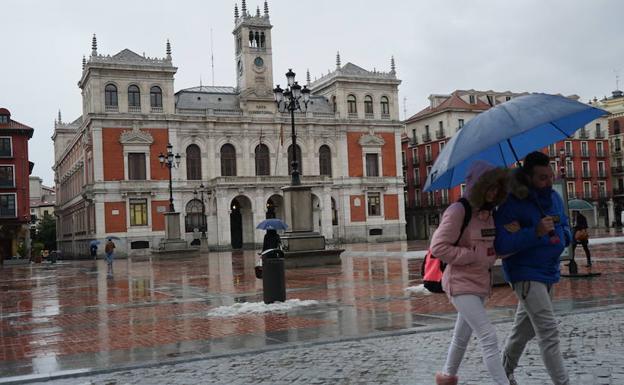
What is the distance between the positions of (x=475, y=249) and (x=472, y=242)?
0.19 feet

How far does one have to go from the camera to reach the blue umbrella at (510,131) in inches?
208

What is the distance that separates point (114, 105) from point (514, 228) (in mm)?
56329

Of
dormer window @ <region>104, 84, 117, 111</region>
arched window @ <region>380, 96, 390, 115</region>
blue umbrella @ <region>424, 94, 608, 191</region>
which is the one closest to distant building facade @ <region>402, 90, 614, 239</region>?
arched window @ <region>380, 96, 390, 115</region>

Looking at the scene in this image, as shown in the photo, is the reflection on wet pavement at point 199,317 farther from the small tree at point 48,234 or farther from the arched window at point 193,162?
the small tree at point 48,234

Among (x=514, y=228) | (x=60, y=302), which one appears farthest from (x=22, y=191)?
(x=514, y=228)

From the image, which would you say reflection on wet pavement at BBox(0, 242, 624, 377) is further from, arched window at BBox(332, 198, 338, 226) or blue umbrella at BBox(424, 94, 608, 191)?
arched window at BBox(332, 198, 338, 226)

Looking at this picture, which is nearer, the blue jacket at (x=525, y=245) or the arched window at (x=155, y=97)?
the blue jacket at (x=525, y=245)

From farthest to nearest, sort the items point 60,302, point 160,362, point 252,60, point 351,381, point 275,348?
1. point 252,60
2. point 60,302
3. point 275,348
4. point 160,362
5. point 351,381

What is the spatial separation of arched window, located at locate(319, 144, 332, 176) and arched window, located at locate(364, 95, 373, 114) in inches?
230

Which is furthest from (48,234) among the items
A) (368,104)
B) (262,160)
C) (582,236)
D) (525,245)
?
(525,245)

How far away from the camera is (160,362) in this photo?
25.1 ft

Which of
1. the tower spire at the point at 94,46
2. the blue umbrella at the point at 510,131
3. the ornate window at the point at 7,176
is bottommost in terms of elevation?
the blue umbrella at the point at 510,131

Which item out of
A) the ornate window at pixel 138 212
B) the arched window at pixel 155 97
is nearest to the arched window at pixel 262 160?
the arched window at pixel 155 97

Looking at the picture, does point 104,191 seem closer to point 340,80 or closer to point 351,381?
point 340,80
